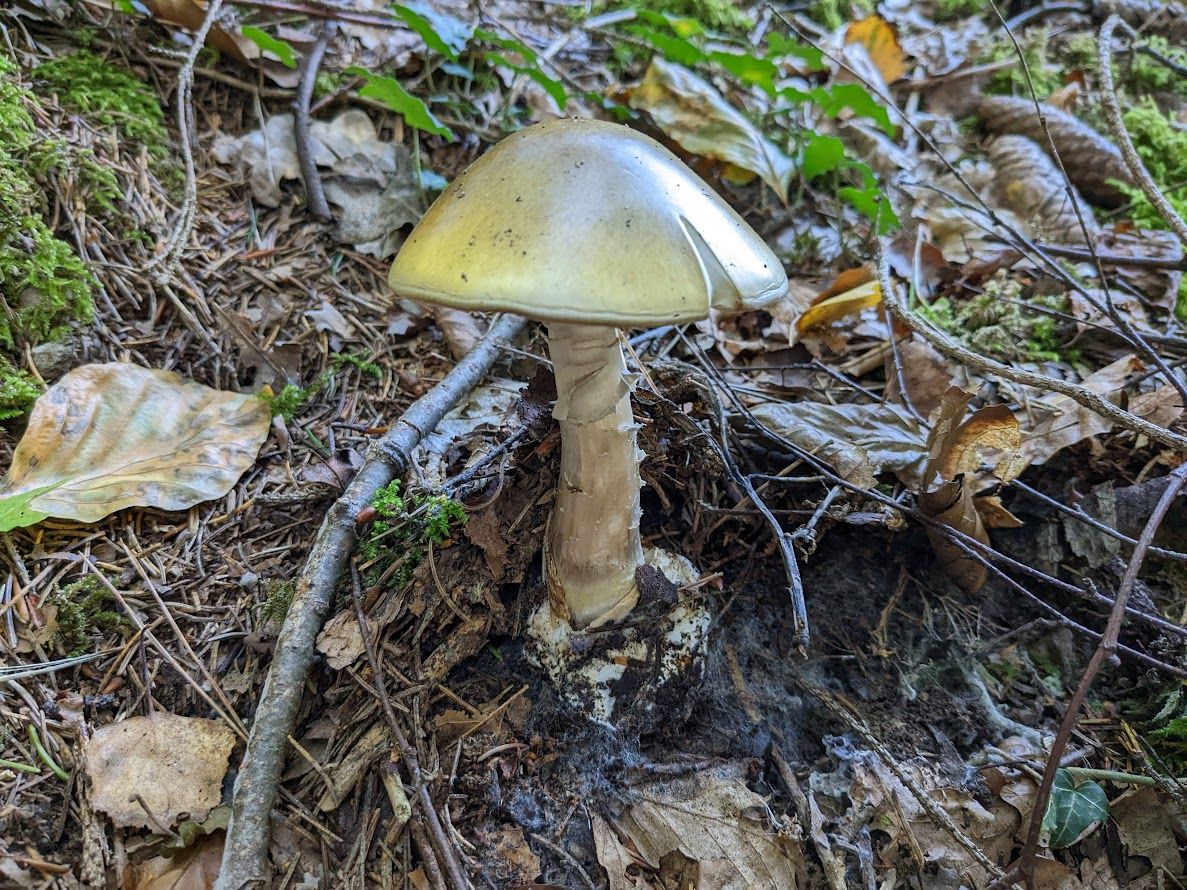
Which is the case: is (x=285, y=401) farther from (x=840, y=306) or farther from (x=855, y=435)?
(x=840, y=306)

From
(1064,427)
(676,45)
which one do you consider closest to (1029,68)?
(676,45)

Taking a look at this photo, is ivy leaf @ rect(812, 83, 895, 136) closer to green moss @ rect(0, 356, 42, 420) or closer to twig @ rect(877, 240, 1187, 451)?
twig @ rect(877, 240, 1187, 451)

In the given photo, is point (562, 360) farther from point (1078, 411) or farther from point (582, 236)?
point (1078, 411)

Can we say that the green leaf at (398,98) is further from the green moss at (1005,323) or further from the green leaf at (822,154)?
the green moss at (1005,323)

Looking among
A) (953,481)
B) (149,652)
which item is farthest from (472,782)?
(953,481)

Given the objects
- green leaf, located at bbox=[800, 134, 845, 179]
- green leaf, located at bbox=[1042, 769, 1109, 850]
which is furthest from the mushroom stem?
green leaf, located at bbox=[800, 134, 845, 179]

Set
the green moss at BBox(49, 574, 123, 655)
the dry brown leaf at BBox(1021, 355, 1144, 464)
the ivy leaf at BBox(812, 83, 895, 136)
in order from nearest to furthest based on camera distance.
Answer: the green moss at BBox(49, 574, 123, 655) < the dry brown leaf at BBox(1021, 355, 1144, 464) < the ivy leaf at BBox(812, 83, 895, 136)
